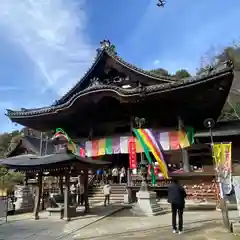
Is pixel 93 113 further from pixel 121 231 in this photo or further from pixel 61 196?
pixel 121 231

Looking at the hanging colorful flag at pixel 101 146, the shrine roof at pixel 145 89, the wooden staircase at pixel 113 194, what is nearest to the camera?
the shrine roof at pixel 145 89

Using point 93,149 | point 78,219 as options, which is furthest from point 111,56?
point 78,219

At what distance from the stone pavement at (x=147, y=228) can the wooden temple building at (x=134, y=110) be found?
18.7 feet

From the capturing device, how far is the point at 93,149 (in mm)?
21984

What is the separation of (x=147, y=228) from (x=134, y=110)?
11081 mm

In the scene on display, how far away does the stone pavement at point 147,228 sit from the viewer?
29.9ft

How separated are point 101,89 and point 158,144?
508cm

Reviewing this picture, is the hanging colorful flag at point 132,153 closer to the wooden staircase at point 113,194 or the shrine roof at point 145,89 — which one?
the wooden staircase at point 113,194

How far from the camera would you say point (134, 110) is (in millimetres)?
20672

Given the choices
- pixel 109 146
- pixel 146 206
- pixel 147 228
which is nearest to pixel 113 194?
pixel 109 146

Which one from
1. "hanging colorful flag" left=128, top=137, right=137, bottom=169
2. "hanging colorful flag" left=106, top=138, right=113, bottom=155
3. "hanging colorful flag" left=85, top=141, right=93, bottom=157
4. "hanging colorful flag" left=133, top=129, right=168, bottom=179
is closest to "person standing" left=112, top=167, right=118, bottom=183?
"hanging colorful flag" left=85, top=141, right=93, bottom=157

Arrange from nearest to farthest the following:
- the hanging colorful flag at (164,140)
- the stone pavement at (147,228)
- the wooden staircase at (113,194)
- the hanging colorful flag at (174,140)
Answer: the stone pavement at (147,228)
the hanging colorful flag at (174,140)
the hanging colorful flag at (164,140)
the wooden staircase at (113,194)

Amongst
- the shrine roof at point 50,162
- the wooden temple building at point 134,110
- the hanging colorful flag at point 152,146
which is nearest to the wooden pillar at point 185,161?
the wooden temple building at point 134,110

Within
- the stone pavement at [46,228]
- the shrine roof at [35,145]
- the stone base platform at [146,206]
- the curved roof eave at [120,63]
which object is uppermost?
the curved roof eave at [120,63]
